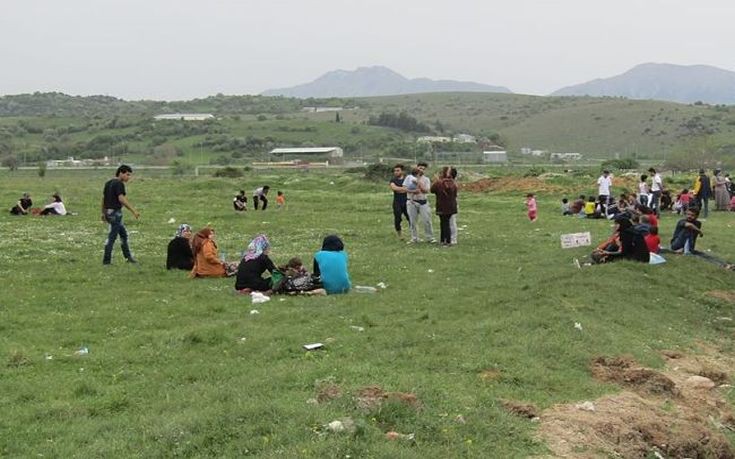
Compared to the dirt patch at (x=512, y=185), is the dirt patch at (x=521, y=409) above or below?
above

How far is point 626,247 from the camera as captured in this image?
1797 cm

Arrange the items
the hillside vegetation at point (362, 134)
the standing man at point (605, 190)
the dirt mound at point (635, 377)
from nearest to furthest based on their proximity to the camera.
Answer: the dirt mound at point (635, 377), the standing man at point (605, 190), the hillside vegetation at point (362, 134)

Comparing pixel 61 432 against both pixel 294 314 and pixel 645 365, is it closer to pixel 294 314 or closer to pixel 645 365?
pixel 294 314

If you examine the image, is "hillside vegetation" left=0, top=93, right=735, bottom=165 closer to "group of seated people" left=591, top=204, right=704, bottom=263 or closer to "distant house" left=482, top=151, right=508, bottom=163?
"distant house" left=482, top=151, right=508, bottom=163

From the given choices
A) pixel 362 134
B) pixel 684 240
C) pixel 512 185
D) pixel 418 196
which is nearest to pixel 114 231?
pixel 418 196

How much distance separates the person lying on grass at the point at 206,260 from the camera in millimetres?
16970

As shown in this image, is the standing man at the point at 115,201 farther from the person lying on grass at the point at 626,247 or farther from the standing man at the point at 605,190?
the standing man at the point at 605,190

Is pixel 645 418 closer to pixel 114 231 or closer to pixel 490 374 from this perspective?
pixel 490 374

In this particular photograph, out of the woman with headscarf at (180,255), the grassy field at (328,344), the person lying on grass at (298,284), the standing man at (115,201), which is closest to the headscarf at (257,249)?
the person lying on grass at (298,284)

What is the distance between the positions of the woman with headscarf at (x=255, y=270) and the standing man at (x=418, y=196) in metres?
7.26

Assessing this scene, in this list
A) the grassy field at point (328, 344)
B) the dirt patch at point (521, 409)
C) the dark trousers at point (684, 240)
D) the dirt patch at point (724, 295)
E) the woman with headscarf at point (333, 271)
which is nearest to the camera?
the grassy field at point (328, 344)

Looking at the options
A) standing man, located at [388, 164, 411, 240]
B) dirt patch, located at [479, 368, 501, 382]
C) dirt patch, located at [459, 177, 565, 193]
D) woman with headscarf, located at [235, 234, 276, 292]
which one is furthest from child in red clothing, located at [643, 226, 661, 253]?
dirt patch, located at [459, 177, 565, 193]

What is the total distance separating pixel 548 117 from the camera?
144625 millimetres

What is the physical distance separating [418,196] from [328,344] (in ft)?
36.8
